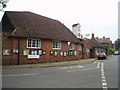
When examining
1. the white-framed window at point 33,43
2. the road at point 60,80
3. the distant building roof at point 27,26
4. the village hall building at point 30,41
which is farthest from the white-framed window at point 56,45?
the road at point 60,80

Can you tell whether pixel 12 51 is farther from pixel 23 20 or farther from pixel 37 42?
pixel 23 20

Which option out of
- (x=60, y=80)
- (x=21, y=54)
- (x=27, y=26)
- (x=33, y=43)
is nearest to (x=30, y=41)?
(x=33, y=43)

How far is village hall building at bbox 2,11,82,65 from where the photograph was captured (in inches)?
794

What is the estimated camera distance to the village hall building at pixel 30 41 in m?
20.2

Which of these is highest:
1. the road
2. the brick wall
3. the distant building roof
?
the distant building roof

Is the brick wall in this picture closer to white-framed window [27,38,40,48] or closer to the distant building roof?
white-framed window [27,38,40,48]

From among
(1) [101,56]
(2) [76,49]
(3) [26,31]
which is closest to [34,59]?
(3) [26,31]

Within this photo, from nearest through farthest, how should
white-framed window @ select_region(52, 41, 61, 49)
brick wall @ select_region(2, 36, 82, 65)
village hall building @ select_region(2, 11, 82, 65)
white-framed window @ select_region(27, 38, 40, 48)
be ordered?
brick wall @ select_region(2, 36, 82, 65), village hall building @ select_region(2, 11, 82, 65), white-framed window @ select_region(27, 38, 40, 48), white-framed window @ select_region(52, 41, 61, 49)

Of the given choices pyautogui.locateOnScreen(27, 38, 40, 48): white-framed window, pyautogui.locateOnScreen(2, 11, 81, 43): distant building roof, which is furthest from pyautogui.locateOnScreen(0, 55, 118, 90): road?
pyautogui.locateOnScreen(2, 11, 81, 43): distant building roof

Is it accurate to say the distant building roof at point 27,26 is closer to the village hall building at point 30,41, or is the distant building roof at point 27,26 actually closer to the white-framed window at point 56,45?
the village hall building at point 30,41

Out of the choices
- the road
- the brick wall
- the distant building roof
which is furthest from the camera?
the distant building roof

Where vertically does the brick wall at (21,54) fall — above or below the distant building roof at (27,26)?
below

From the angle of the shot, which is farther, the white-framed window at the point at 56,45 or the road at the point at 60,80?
the white-framed window at the point at 56,45

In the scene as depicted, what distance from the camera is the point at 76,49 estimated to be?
31984 millimetres
